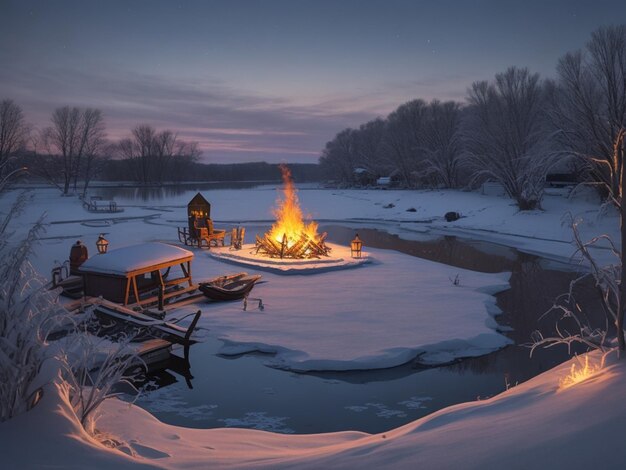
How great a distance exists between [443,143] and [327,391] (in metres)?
69.3

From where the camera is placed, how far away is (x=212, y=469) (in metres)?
5.09

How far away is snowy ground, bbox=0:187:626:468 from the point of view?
4.50 metres

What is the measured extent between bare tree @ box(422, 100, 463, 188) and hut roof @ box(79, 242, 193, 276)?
58.1 metres

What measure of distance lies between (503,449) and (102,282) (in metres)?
14.7

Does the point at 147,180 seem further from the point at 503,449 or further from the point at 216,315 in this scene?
the point at 503,449

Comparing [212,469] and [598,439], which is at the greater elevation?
[598,439]

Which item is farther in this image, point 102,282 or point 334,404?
point 102,282

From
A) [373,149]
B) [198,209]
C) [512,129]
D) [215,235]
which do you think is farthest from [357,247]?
[373,149]

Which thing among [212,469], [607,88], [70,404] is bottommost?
[212,469]

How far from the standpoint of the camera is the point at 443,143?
7394cm

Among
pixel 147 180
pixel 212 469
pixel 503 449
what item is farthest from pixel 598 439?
pixel 147 180

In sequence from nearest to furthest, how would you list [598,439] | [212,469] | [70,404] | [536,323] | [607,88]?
[598,439], [212,469], [70,404], [536,323], [607,88]

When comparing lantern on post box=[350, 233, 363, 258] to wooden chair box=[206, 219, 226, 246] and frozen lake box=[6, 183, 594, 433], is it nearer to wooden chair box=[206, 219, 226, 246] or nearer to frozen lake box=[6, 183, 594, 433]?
frozen lake box=[6, 183, 594, 433]

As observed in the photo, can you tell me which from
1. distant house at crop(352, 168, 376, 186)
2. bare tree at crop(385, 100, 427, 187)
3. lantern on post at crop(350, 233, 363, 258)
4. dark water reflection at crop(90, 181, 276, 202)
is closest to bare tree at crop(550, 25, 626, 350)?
lantern on post at crop(350, 233, 363, 258)
